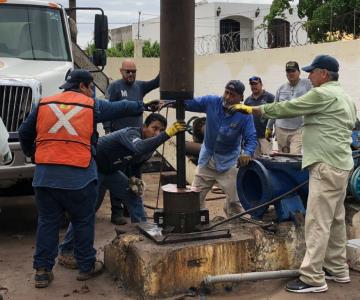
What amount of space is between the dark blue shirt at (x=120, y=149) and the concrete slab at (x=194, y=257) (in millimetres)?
740

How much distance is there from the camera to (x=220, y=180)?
6.36 meters

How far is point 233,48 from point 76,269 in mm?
11773

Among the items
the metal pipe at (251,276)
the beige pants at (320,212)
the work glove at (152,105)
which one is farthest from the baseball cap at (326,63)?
the metal pipe at (251,276)

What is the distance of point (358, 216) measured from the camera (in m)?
6.27

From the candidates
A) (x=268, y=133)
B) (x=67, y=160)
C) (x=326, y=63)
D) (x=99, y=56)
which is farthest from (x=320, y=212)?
(x=99, y=56)

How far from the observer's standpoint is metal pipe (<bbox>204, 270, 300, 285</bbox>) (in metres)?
4.79

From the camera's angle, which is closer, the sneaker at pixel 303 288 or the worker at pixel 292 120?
the sneaker at pixel 303 288

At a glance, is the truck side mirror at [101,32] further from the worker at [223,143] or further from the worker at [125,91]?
the worker at [223,143]

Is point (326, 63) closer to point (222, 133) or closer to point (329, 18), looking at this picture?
point (222, 133)

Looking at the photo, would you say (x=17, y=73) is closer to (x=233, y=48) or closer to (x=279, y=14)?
(x=233, y=48)

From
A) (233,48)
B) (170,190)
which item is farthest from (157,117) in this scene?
(233,48)

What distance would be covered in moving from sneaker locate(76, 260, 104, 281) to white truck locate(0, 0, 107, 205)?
174 cm

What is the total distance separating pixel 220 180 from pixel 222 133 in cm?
55

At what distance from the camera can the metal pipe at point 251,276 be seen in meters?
4.79
